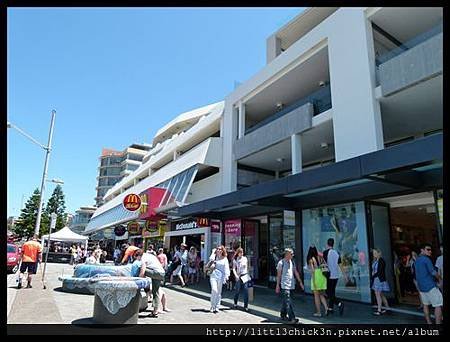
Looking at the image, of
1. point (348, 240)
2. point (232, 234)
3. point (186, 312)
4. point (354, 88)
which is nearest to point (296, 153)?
point (354, 88)

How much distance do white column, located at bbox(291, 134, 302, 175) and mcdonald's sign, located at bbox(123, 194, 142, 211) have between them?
1153 cm

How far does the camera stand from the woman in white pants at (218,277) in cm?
926

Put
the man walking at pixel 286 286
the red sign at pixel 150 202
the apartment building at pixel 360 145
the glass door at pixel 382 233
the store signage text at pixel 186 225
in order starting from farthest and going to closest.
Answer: the red sign at pixel 150 202, the store signage text at pixel 186 225, the glass door at pixel 382 233, the apartment building at pixel 360 145, the man walking at pixel 286 286

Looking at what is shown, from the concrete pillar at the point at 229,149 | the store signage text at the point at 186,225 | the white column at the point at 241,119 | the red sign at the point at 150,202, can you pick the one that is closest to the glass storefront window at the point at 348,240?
the concrete pillar at the point at 229,149

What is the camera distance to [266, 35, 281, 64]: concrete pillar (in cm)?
1972

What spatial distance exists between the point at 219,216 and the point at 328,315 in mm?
9850

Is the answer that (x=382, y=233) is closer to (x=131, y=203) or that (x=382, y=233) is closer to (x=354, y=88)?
(x=354, y=88)

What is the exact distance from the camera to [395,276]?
1088 cm

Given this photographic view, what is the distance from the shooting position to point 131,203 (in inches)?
851

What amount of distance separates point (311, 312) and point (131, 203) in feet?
48.9

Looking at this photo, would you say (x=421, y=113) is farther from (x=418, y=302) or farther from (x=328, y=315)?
(x=328, y=315)

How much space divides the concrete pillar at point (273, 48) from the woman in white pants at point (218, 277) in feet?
44.1

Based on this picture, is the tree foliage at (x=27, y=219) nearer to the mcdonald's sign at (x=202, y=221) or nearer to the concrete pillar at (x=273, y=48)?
the mcdonald's sign at (x=202, y=221)
